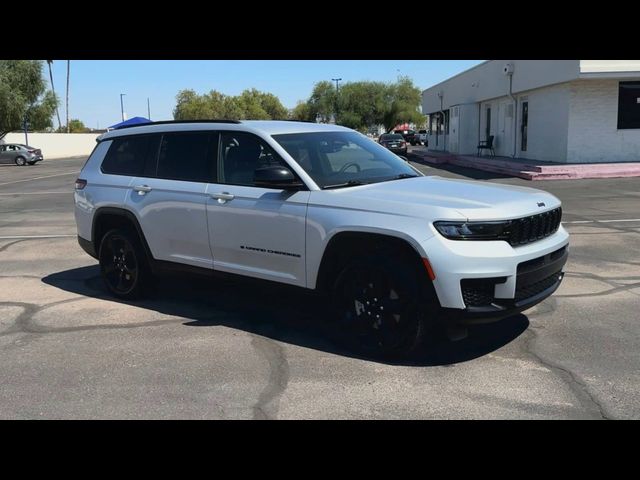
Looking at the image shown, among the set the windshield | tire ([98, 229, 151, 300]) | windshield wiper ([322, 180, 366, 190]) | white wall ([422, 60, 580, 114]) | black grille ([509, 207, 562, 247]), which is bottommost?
tire ([98, 229, 151, 300])

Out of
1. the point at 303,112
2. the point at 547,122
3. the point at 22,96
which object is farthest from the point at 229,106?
the point at 547,122

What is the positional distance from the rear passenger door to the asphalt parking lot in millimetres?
590

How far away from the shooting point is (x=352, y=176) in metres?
5.28

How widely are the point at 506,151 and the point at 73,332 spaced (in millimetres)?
26133

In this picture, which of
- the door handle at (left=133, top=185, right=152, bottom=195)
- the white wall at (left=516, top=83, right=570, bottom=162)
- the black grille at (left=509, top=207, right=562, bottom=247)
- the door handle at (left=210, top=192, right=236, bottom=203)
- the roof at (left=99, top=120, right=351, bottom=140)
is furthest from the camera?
the white wall at (left=516, top=83, right=570, bottom=162)

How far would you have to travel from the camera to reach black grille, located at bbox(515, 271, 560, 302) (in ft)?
14.4

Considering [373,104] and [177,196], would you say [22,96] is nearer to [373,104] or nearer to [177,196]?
[373,104]

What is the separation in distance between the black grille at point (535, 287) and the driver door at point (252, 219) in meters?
1.70

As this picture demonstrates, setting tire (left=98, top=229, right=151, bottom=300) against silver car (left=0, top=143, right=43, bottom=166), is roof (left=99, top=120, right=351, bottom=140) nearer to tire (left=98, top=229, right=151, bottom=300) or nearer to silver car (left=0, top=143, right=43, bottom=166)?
tire (left=98, top=229, right=151, bottom=300)

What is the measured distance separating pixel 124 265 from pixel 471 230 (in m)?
3.97

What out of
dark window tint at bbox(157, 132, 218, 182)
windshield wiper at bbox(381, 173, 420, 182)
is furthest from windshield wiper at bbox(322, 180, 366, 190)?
dark window tint at bbox(157, 132, 218, 182)
